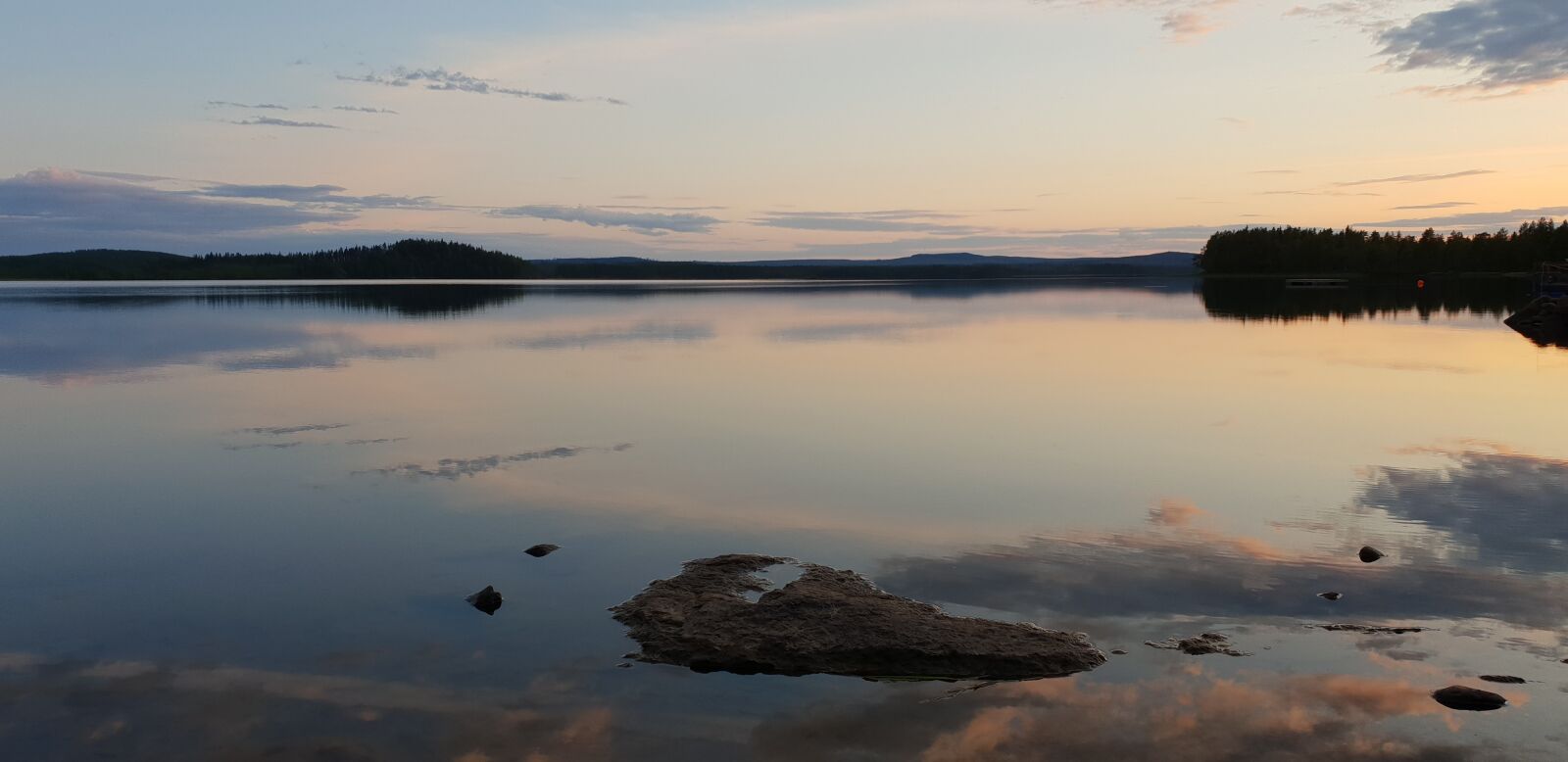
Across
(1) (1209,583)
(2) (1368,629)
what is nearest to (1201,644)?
(2) (1368,629)

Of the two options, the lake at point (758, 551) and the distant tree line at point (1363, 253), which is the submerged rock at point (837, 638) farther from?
the distant tree line at point (1363, 253)

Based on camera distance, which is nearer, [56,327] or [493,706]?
[493,706]

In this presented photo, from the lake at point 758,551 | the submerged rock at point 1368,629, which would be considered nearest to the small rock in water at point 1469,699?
the lake at point 758,551

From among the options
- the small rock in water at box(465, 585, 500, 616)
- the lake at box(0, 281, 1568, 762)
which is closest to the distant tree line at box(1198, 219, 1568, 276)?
the lake at box(0, 281, 1568, 762)

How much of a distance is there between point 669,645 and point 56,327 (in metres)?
46.7

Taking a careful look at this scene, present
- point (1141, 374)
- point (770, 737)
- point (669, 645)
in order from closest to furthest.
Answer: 1. point (770, 737)
2. point (669, 645)
3. point (1141, 374)

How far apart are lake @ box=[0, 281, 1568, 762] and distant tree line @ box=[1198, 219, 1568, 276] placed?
484ft

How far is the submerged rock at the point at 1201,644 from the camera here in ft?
23.9

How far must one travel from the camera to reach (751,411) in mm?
19078

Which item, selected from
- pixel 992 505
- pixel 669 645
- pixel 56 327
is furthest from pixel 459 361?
pixel 56 327

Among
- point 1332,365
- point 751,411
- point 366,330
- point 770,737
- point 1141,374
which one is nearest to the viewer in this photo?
point 770,737

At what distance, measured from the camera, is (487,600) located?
8336 millimetres

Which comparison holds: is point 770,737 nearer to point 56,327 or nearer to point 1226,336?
point 1226,336

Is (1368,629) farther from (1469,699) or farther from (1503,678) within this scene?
(1469,699)
